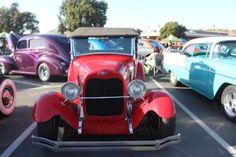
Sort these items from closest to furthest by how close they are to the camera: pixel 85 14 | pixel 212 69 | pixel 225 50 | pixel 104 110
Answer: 1. pixel 104 110
2. pixel 212 69
3. pixel 225 50
4. pixel 85 14

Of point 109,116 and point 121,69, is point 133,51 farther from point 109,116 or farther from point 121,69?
point 109,116

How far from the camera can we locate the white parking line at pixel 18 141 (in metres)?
5.60

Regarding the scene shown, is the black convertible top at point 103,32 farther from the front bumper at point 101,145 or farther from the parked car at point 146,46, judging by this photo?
the parked car at point 146,46

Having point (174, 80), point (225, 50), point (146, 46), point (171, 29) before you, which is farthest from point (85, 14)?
point (225, 50)

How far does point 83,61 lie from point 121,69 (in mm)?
761

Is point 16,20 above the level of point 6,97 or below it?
above

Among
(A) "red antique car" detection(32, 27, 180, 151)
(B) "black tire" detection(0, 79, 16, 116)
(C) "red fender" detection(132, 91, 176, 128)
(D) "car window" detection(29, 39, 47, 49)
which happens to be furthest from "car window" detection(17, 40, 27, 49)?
(C) "red fender" detection(132, 91, 176, 128)

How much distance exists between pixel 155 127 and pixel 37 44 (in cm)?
979

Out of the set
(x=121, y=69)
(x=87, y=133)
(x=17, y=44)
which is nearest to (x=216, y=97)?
(x=121, y=69)

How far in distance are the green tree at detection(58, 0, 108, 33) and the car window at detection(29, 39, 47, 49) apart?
40.4m

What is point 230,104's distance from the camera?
24.9 feet

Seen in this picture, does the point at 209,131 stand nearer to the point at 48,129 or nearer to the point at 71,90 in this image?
the point at 71,90

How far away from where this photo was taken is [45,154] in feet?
Answer: 18.2

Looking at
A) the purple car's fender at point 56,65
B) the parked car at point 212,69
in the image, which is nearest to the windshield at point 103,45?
the parked car at point 212,69
